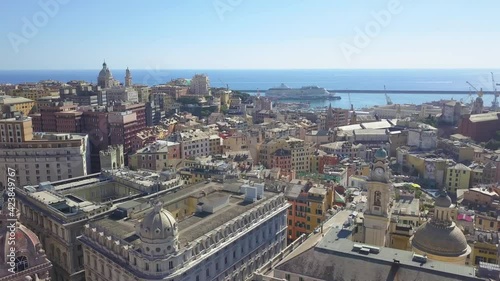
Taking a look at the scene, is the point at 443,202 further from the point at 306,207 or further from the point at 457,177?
the point at 457,177

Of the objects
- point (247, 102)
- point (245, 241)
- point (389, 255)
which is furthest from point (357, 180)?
point (247, 102)

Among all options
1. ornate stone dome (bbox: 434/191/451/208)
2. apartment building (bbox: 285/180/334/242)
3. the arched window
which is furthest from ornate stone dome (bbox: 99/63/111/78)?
ornate stone dome (bbox: 434/191/451/208)

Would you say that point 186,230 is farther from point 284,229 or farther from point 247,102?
point 247,102

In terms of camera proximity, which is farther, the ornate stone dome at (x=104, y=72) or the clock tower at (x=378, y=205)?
the ornate stone dome at (x=104, y=72)

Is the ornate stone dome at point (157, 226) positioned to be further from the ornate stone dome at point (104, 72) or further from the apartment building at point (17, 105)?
the ornate stone dome at point (104, 72)

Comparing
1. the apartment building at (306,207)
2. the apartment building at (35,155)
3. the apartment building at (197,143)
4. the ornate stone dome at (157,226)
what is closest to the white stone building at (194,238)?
the ornate stone dome at (157,226)
